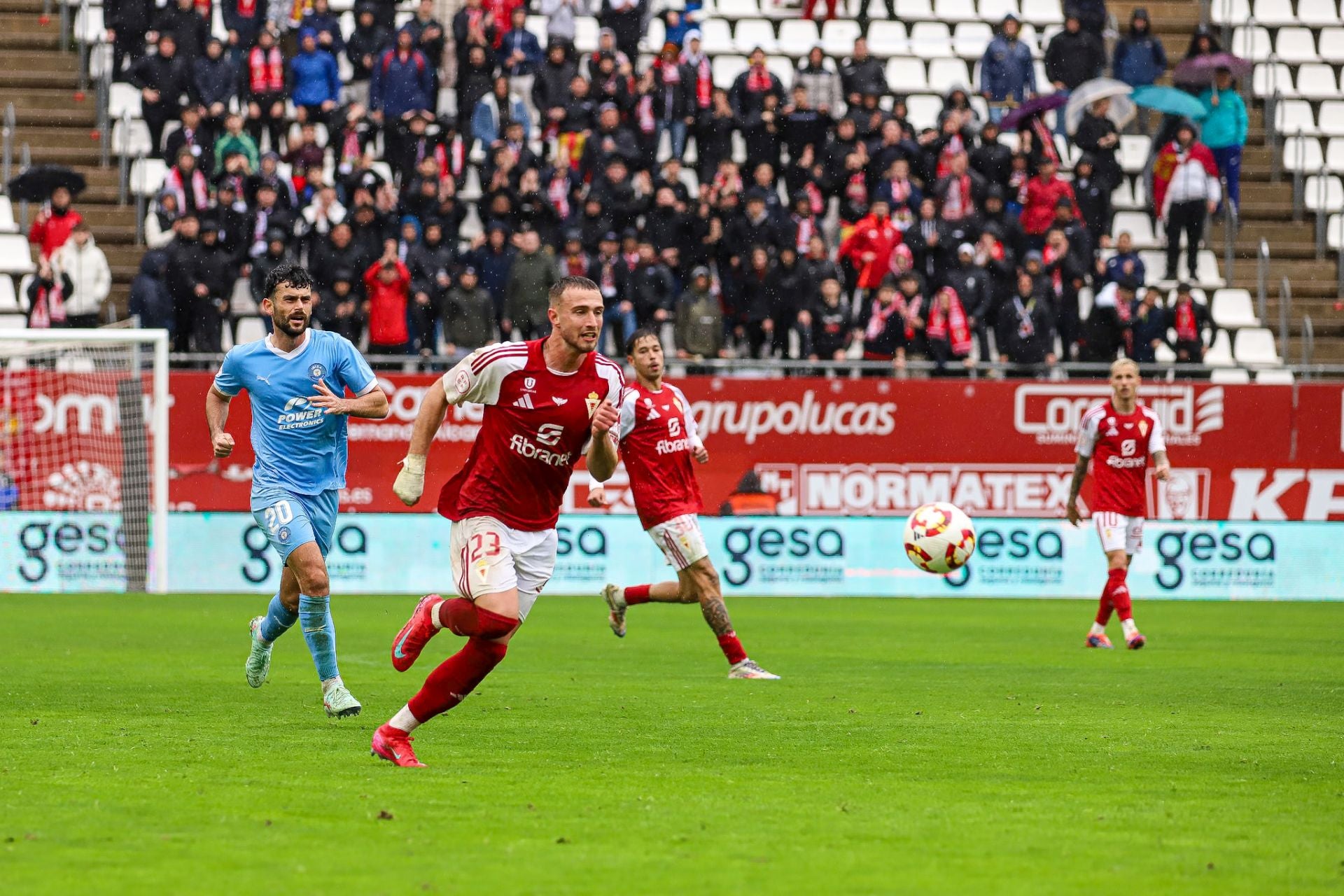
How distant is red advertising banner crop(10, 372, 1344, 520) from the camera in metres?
25.9

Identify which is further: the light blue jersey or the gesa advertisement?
the gesa advertisement

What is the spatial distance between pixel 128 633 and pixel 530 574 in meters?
9.39

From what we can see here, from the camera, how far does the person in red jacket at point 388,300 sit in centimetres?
2497

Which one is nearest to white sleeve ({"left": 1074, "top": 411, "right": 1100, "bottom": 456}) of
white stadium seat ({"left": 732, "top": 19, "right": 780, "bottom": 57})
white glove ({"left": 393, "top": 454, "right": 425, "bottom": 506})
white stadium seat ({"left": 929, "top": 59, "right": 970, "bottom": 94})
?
white glove ({"left": 393, "top": 454, "right": 425, "bottom": 506})

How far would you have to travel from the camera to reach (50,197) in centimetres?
2611

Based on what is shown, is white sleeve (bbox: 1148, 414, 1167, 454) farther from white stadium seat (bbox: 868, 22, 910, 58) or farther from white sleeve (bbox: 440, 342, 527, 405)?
white stadium seat (bbox: 868, 22, 910, 58)

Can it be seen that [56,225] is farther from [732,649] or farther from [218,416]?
[218,416]

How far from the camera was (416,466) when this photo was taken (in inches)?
331

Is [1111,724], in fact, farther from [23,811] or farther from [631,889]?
[23,811]

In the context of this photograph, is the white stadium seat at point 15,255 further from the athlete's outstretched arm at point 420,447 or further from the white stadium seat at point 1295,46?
the white stadium seat at point 1295,46

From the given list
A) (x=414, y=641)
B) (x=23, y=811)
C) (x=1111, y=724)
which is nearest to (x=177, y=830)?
(x=23, y=811)

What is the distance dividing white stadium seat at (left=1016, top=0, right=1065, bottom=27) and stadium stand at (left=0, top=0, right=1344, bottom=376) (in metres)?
2.04

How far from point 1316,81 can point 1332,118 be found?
0.90 meters

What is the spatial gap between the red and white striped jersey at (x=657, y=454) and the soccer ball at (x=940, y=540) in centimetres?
215
